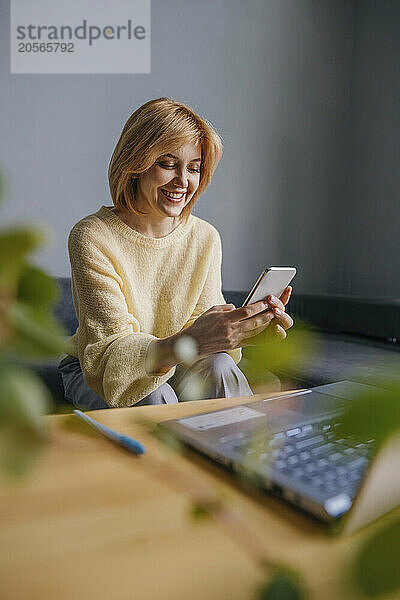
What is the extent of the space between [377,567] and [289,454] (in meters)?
0.47

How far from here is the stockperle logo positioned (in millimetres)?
2393

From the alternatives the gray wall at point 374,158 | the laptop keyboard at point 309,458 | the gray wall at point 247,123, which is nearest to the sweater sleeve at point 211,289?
the laptop keyboard at point 309,458

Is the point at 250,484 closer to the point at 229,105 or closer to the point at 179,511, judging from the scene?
the point at 179,511

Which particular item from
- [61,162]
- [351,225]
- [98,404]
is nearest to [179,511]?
[98,404]

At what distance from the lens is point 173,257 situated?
149 centimetres

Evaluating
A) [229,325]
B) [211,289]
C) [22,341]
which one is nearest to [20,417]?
[22,341]

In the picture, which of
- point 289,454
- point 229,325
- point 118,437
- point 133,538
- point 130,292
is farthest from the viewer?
point 130,292

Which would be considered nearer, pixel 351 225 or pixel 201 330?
pixel 201 330

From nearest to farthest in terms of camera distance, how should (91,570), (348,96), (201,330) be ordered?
(91,570)
(201,330)
(348,96)

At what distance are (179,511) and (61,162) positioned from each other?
2.21m

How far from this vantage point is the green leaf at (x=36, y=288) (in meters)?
0.11

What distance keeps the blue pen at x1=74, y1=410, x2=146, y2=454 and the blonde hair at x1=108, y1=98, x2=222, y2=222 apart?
783 millimetres

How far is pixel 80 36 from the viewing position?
2.48 meters

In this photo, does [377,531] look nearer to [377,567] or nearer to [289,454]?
[377,567]
